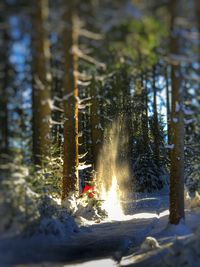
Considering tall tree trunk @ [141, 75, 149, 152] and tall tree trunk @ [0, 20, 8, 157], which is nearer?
tall tree trunk @ [0, 20, 8, 157]

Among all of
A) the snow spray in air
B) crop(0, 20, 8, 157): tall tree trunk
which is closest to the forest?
crop(0, 20, 8, 157): tall tree trunk

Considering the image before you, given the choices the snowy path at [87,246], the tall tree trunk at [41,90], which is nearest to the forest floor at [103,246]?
the snowy path at [87,246]

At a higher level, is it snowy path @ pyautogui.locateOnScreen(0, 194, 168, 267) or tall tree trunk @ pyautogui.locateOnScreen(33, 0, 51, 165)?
tall tree trunk @ pyautogui.locateOnScreen(33, 0, 51, 165)

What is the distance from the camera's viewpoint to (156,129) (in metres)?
34.2

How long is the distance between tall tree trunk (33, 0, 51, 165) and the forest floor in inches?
108

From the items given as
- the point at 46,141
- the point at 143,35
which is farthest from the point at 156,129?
the point at 143,35

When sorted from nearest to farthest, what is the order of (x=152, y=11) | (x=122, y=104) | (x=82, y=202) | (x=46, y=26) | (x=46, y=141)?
(x=46, y=26)
(x=152, y=11)
(x=46, y=141)
(x=82, y=202)
(x=122, y=104)

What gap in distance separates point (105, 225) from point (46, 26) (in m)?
9.43

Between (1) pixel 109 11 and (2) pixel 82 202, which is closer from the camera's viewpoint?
(1) pixel 109 11

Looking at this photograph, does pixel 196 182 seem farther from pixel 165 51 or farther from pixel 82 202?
pixel 165 51

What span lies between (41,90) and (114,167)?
13000 millimetres

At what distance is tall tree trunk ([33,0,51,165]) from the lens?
36.1 ft

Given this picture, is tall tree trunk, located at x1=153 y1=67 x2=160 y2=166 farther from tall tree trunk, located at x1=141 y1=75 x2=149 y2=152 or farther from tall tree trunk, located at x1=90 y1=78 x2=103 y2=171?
tall tree trunk, located at x1=90 y1=78 x2=103 y2=171

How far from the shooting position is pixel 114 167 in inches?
990
